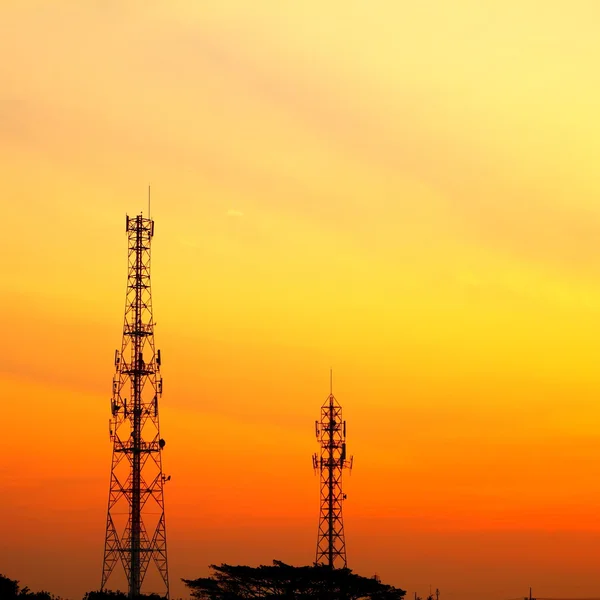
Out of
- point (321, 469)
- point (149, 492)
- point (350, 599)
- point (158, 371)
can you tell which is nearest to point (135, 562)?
point (149, 492)

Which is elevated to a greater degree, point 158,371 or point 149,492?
point 158,371

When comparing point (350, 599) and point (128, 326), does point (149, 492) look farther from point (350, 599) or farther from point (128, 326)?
point (350, 599)

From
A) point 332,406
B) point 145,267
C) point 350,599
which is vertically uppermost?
point 145,267

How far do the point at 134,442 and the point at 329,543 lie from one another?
1884 centimetres

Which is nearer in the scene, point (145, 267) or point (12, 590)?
point (145, 267)

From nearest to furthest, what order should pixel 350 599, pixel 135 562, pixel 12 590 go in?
pixel 135 562 → pixel 12 590 → pixel 350 599

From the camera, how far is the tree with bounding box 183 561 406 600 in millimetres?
93900

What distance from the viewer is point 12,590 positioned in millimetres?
88625

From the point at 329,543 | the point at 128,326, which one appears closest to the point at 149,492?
the point at 128,326

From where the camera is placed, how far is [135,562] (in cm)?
7725

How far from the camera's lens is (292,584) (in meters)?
96.6

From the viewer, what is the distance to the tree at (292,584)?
308 ft

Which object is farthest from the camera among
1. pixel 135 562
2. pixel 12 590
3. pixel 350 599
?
pixel 350 599

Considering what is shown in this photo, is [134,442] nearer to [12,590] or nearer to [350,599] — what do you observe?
[12,590]
